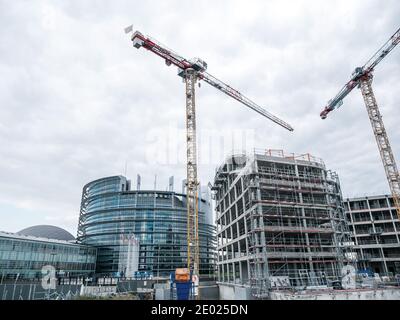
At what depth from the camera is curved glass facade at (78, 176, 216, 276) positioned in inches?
3378

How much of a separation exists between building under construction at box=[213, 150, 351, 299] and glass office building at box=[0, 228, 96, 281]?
42102 mm

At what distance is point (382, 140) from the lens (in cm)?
4794

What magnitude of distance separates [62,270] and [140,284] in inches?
1443

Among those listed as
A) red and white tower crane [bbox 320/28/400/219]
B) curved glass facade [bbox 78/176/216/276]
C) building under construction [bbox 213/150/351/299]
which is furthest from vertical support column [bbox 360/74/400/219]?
curved glass facade [bbox 78/176/216/276]

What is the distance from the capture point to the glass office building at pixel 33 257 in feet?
168

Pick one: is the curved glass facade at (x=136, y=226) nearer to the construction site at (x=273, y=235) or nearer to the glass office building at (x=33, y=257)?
the construction site at (x=273, y=235)

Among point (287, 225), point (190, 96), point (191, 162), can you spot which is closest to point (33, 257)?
point (191, 162)

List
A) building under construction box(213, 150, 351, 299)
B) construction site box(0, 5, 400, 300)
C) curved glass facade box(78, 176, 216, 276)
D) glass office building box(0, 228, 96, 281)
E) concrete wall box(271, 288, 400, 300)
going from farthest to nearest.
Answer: curved glass facade box(78, 176, 216, 276)
glass office building box(0, 228, 96, 281)
building under construction box(213, 150, 351, 299)
construction site box(0, 5, 400, 300)
concrete wall box(271, 288, 400, 300)

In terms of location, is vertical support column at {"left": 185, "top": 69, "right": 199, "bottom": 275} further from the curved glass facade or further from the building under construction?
the curved glass facade

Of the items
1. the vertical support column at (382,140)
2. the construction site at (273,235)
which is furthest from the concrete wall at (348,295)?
the vertical support column at (382,140)

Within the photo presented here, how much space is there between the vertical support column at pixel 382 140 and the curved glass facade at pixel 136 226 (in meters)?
67.2
